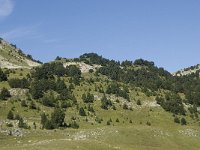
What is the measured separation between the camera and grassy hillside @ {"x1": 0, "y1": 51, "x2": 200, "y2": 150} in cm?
8844

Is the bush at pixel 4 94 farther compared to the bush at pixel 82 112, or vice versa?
the bush at pixel 4 94

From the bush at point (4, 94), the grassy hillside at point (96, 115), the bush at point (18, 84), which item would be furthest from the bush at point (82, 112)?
the bush at point (18, 84)

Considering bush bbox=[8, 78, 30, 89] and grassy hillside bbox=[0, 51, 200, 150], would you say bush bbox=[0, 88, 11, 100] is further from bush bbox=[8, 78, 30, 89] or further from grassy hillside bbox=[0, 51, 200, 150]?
bush bbox=[8, 78, 30, 89]

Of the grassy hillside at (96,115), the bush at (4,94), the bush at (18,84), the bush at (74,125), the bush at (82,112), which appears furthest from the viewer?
the bush at (18,84)

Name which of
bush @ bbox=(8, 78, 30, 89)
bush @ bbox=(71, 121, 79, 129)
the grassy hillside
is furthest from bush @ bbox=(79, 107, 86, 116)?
bush @ bbox=(8, 78, 30, 89)

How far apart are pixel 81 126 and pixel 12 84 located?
4179 centimetres

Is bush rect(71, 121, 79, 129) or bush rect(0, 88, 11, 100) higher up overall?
bush rect(0, 88, 11, 100)

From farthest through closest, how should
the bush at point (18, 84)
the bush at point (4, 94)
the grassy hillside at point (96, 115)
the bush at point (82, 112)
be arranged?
the bush at point (18, 84) < the bush at point (4, 94) < the bush at point (82, 112) < the grassy hillside at point (96, 115)

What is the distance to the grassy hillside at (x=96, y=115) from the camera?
8844 centimetres

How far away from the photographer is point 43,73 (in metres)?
178

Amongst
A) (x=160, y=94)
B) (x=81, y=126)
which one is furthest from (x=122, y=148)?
(x=160, y=94)

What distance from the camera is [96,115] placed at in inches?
5369

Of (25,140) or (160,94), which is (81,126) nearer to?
(25,140)

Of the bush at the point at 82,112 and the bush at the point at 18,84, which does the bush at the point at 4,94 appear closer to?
the bush at the point at 18,84
